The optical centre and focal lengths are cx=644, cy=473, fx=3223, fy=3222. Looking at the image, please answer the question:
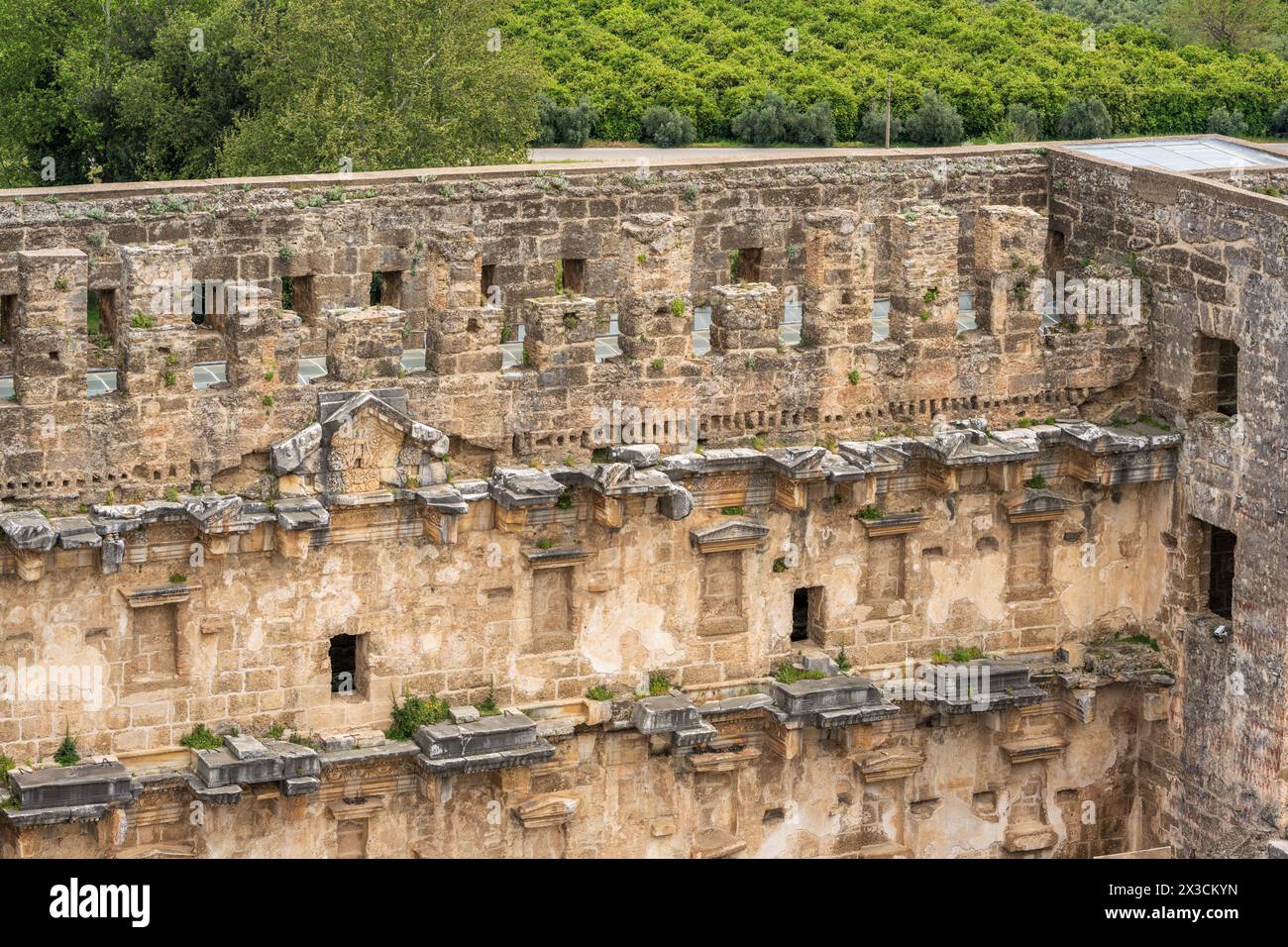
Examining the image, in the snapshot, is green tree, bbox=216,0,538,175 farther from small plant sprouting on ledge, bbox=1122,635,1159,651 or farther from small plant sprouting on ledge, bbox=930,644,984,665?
small plant sprouting on ledge, bbox=1122,635,1159,651

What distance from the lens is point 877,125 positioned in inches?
2948

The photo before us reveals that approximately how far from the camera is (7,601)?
126 feet

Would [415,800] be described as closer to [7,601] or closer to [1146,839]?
[7,601]

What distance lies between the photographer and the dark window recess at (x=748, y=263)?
44469mm

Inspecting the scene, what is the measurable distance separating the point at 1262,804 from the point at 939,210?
9117 millimetres

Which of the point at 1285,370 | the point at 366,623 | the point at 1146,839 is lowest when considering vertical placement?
the point at 1146,839

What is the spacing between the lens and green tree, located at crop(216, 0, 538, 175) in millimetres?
58125

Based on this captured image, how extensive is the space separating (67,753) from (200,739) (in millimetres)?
1676

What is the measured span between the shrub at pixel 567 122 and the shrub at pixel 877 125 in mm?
6358

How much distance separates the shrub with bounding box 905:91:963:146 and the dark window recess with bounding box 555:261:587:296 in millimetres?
32628

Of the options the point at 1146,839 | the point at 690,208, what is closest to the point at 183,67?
the point at 690,208

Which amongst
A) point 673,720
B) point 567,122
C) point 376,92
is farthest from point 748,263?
point 567,122

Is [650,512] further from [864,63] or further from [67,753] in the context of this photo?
[864,63]

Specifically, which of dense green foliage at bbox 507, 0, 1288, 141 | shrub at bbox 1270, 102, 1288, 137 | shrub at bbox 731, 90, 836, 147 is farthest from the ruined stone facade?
shrub at bbox 1270, 102, 1288, 137
